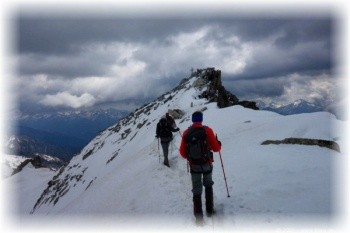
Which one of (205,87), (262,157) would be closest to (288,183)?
(262,157)

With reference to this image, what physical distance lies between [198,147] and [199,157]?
339mm

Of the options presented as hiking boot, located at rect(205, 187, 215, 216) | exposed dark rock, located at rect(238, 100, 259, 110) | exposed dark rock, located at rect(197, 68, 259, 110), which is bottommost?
hiking boot, located at rect(205, 187, 215, 216)

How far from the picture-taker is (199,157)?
37.0ft

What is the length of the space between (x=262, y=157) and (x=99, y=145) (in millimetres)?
49807

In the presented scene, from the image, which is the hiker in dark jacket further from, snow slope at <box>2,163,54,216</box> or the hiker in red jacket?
snow slope at <box>2,163,54,216</box>

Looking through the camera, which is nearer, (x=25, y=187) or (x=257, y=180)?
(x=257, y=180)

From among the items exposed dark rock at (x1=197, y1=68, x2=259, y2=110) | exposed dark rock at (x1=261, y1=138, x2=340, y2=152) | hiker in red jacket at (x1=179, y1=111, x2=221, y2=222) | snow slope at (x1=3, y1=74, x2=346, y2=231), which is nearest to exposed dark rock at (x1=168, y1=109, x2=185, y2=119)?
exposed dark rock at (x1=197, y1=68, x2=259, y2=110)

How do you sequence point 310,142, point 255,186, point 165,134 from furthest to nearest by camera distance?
point 165,134 < point 310,142 < point 255,186

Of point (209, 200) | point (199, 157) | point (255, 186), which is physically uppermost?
point (199, 157)

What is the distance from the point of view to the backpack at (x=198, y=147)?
37.1 ft

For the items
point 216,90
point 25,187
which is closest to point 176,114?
point 216,90

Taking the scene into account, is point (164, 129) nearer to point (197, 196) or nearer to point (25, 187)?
point (197, 196)

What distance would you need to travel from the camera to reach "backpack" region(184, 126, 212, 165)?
11305 millimetres

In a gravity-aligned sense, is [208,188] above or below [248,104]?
below
